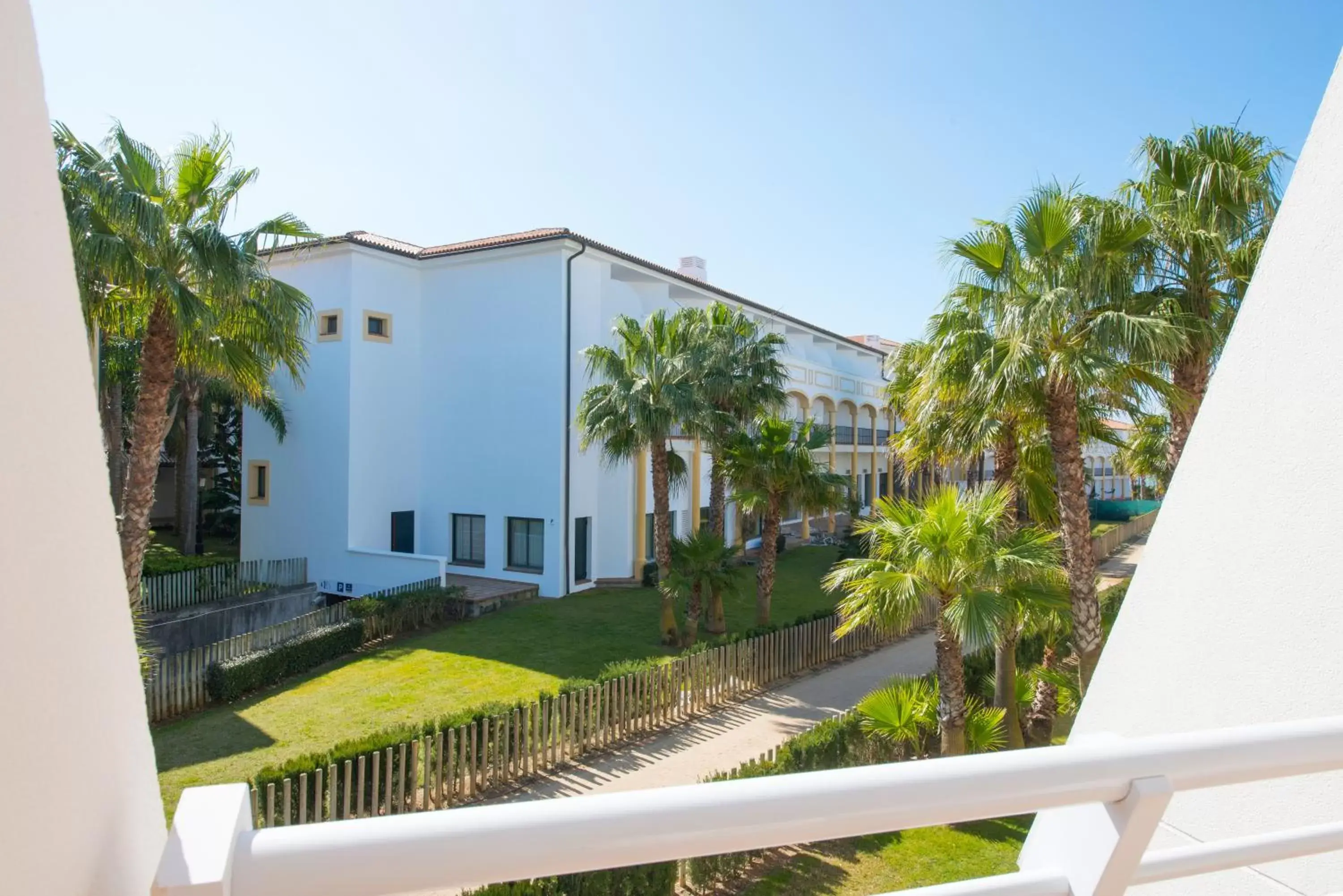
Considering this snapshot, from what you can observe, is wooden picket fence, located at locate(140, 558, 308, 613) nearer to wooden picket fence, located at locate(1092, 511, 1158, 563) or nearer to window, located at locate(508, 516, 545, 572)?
window, located at locate(508, 516, 545, 572)

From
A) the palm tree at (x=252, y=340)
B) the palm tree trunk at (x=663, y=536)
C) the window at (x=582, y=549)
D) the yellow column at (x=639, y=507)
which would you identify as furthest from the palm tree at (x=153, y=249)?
the yellow column at (x=639, y=507)

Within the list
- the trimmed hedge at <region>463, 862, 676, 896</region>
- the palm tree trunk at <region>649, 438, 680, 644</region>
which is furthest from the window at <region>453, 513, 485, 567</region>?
the trimmed hedge at <region>463, 862, 676, 896</region>

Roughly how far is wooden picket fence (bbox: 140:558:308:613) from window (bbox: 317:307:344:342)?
621 cm

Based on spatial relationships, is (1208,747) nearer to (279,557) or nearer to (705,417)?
(705,417)

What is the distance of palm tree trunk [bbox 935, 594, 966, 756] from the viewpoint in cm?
941

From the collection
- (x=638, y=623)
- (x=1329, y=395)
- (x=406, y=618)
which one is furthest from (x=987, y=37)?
(x=406, y=618)

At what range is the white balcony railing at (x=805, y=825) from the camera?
87 centimetres

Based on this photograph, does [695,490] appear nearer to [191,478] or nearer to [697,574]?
[697,574]

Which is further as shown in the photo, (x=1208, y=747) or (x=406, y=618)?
(x=406, y=618)

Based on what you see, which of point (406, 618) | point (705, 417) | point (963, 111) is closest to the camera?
point (963, 111)

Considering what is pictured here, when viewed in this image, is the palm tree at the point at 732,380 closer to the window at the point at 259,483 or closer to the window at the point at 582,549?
the window at the point at 582,549

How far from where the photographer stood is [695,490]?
26.5 meters

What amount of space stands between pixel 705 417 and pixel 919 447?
4481 millimetres

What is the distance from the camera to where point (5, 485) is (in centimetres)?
90
